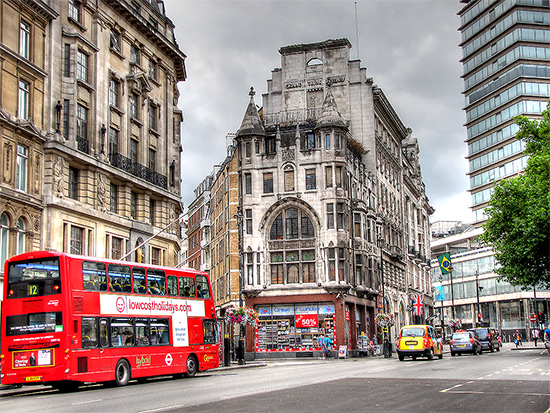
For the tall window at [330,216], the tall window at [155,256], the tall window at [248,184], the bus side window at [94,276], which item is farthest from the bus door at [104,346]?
the tall window at [248,184]

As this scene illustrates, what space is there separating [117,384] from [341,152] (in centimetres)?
3865

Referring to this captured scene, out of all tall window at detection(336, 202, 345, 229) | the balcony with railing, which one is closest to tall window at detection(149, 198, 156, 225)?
the balcony with railing

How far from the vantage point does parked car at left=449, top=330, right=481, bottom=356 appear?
52906 mm

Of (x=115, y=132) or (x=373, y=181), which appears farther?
(x=373, y=181)

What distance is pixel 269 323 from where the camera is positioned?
60.0 metres

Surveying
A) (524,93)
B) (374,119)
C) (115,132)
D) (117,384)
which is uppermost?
(524,93)

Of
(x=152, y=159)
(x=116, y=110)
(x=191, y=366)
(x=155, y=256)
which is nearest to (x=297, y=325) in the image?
(x=155, y=256)

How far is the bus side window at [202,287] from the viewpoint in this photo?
31734 millimetres

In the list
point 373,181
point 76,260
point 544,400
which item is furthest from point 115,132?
point 373,181

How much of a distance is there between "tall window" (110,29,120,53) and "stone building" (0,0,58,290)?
5.90m

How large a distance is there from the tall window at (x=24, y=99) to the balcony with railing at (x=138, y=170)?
6.97m

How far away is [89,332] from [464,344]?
35.4 m

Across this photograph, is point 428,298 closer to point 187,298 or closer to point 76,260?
point 187,298

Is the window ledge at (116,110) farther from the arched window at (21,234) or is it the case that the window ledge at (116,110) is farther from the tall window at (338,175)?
the tall window at (338,175)
